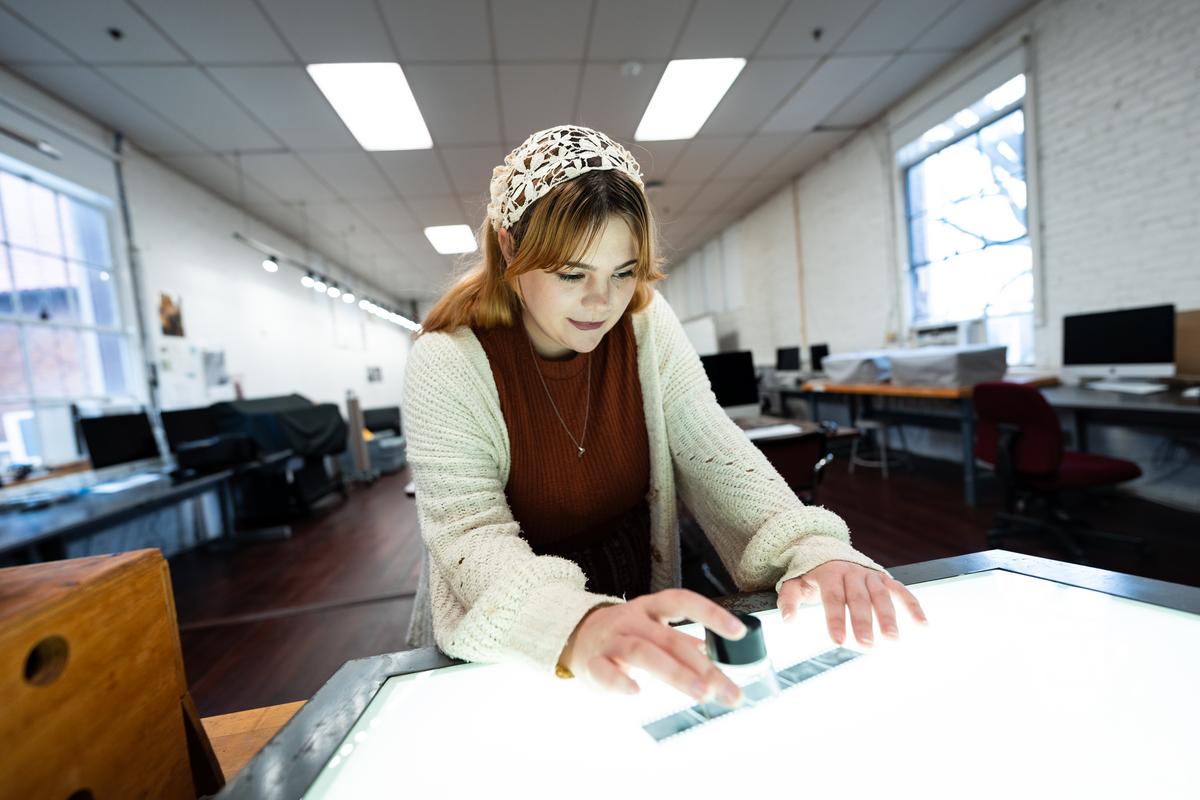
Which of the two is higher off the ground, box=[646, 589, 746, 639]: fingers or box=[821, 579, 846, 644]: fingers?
box=[646, 589, 746, 639]: fingers

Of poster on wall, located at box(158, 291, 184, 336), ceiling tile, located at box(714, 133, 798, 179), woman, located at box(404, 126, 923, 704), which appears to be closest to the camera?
woman, located at box(404, 126, 923, 704)

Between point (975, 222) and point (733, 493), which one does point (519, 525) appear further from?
point (975, 222)

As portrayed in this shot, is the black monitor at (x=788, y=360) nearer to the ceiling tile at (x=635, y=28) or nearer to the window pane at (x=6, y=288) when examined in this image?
the ceiling tile at (x=635, y=28)

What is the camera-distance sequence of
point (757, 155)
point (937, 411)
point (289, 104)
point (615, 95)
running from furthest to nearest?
point (757, 155)
point (937, 411)
point (615, 95)
point (289, 104)

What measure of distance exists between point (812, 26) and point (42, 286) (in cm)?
523

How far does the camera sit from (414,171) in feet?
15.8

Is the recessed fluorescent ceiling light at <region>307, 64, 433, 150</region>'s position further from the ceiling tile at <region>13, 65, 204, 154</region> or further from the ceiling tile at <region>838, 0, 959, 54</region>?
the ceiling tile at <region>838, 0, 959, 54</region>

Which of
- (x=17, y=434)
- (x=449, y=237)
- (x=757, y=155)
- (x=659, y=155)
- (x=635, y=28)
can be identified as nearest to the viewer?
(x=17, y=434)

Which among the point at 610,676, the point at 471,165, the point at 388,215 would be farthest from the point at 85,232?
the point at 610,676

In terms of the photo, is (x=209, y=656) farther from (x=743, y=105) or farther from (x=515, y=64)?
(x=743, y=105)

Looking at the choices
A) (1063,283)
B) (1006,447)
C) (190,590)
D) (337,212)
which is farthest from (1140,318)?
(337,212)

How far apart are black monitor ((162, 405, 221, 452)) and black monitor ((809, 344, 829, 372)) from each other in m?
5.94

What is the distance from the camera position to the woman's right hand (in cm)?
42

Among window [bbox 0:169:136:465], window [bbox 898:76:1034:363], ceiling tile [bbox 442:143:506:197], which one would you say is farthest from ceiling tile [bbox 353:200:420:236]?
window [bbox 898:76:1034:363]
